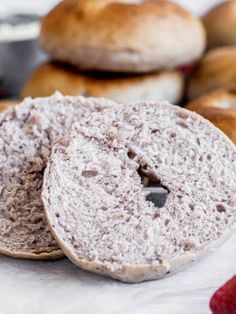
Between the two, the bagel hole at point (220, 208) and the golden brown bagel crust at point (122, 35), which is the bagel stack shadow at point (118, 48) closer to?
the golden brown bagel crust at point (122, 35)

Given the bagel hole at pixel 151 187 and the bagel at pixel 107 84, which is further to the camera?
the bagel at pixel 107 84

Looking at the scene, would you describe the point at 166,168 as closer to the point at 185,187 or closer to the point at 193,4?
the point at 185,187

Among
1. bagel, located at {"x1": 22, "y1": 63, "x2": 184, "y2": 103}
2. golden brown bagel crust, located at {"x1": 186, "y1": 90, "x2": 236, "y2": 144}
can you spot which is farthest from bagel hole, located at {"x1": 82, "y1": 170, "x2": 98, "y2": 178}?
bagel, located at {"x1": 22, "y1": 63, "x2": 184, "y2": 103}

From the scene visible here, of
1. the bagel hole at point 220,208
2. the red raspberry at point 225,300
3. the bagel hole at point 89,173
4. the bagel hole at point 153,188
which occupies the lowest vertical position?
the red raspberry at point 225,300

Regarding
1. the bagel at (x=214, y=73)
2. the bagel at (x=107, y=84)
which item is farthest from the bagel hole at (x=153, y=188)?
the bagel at (x=214, y=73)

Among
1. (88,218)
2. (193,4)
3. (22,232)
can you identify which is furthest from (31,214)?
(193,4)

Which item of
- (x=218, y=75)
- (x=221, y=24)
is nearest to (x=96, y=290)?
(x=218, y=75)
